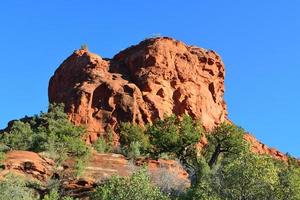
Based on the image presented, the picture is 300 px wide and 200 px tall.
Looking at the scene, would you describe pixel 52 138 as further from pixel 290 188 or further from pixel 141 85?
pixel 141 85

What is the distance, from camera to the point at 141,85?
101 metres

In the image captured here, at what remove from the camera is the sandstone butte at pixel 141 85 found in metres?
96.2

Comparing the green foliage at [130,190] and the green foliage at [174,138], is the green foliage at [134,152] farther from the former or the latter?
the green foliage at [130,190]

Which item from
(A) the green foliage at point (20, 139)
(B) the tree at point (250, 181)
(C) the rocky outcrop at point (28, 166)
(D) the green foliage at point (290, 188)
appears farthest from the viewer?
(A) the green foliage at point (20, 139)

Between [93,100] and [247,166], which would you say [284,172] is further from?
[93,100]

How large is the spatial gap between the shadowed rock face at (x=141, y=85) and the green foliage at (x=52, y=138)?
24.7 feet

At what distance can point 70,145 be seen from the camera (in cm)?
5881

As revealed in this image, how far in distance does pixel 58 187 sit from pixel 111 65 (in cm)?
5737

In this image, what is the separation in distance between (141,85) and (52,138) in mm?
37869

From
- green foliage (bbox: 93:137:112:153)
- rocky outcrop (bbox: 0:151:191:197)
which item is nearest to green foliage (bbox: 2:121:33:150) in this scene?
green foliage (bbox: 93:137:112:153)

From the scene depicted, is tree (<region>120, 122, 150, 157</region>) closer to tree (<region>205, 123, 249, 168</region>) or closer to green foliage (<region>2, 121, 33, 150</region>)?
tree (<region>205, 123, 249, 168</region>)

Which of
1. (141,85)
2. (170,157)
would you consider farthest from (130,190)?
(141,85)

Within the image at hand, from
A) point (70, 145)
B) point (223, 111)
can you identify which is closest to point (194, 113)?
point (223, 111)

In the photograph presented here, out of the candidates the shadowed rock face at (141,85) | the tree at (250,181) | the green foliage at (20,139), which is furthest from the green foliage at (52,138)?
the tree at (250,181)
